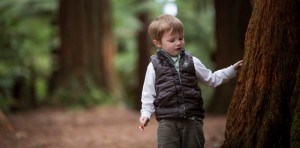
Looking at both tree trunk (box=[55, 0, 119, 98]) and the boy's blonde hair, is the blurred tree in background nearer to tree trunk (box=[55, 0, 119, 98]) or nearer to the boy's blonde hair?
tree trunk (box=[55, 0, 119, 98])

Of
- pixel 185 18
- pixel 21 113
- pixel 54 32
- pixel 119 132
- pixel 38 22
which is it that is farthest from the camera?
pixel 54 32

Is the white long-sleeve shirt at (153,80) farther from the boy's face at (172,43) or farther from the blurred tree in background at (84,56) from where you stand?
the blurred tree in background at (84,56)

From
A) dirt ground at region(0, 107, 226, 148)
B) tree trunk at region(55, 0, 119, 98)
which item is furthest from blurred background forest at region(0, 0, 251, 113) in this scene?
dirt ground at region(0, 107, 226, 148)

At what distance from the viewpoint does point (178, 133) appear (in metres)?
4.48

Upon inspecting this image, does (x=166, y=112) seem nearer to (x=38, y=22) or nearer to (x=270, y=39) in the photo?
(x=270, y=39)

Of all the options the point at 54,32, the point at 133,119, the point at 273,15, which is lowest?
the point at 133,119

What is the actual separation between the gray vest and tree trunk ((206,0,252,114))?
3.42m

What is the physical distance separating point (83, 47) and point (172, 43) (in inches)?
347

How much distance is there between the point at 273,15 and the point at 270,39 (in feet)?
0.64

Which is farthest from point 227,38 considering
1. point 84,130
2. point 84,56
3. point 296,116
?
point 296,116

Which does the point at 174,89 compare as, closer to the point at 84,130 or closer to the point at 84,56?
the point at 84,130

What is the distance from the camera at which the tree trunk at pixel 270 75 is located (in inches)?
165

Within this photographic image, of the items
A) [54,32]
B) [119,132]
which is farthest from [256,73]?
[54,32]

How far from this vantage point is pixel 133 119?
11.2 meters
